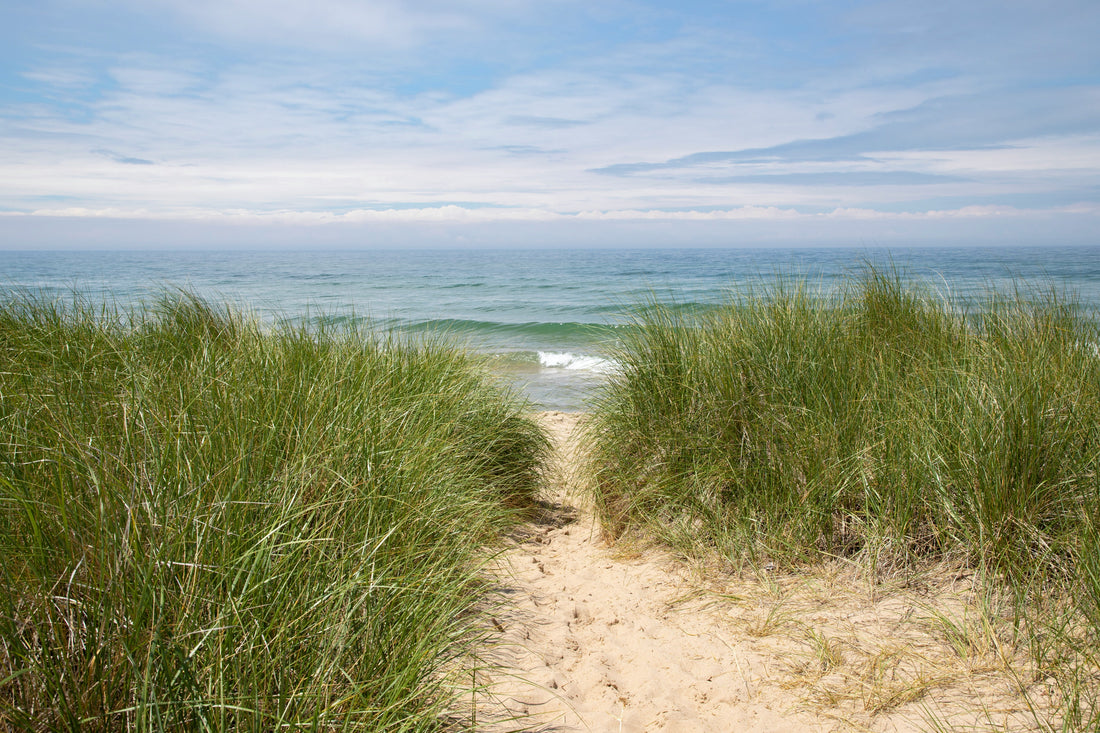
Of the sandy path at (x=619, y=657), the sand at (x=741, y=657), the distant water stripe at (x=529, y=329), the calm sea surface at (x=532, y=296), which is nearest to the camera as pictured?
the sand at (x=741, y=657)

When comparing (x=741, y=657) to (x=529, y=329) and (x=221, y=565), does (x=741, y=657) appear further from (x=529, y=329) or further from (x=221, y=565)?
(x=529, y=329)

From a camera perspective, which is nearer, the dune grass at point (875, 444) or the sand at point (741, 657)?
the sand at point (741, 657)

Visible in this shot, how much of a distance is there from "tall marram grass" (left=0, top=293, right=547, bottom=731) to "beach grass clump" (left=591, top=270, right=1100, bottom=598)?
53.9 inches

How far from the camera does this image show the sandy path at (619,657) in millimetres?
2379

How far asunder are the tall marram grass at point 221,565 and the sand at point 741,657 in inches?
14.9

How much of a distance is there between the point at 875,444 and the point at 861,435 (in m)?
0.20

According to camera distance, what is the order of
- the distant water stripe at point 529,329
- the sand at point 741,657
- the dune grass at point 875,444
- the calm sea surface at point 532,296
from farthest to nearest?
the distant water stripe at point 529,329, the calm sea surface at point 532,296, the dune grass at point 875,444, the sand at point 741,657

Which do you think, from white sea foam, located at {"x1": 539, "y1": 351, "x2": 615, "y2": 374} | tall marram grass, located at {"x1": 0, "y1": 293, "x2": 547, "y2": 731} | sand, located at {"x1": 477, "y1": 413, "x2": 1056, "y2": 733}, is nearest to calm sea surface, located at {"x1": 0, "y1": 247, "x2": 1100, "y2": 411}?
white sea foam, located at {"x1": 539, "y1": 351, "x2": 615, "y2": 374}

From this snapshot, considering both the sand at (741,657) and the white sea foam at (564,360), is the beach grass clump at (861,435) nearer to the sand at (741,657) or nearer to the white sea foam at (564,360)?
the sand at (741,657)

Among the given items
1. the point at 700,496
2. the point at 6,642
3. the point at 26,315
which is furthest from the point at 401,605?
the point at 26,315

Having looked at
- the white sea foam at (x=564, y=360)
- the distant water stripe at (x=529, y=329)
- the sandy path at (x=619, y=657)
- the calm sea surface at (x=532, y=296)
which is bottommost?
the sandy path at (x=619, y=657)

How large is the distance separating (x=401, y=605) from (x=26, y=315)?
4816 millimetres

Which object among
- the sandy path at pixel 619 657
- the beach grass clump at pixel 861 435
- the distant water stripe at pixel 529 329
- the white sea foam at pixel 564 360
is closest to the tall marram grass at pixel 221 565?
the sandy path at pixel 619 657

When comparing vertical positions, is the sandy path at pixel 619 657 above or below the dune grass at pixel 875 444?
below
